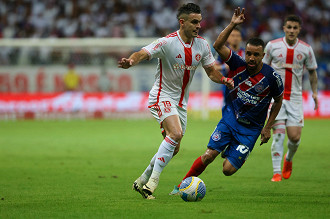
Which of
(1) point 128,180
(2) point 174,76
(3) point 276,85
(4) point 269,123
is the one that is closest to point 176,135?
(2) point 174,76

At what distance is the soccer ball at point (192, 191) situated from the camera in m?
7.54

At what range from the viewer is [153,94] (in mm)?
8328

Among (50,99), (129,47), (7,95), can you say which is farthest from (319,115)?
(7,95)

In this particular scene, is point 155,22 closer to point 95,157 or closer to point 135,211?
point 95,157

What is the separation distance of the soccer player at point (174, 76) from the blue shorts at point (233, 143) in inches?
19.6

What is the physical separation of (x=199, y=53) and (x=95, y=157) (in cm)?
599

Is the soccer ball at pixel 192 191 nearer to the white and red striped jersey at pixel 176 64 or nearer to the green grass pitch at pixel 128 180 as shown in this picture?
the green grass pitch at pixel 128 180

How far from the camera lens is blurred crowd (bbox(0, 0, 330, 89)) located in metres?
28.9

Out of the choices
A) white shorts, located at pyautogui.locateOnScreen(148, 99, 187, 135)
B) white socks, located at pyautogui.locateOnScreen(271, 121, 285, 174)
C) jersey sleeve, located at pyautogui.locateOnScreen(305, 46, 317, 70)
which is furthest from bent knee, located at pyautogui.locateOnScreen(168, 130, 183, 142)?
jersey sleeve, located at pyautogui.locateOnScreen(305, 46, 317, 70)

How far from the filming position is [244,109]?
8445 mm

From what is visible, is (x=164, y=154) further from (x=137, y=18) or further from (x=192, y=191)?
(x=137, y=18)

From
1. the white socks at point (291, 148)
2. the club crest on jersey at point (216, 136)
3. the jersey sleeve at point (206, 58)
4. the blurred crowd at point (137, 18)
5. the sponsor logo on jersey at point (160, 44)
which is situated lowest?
the blurred crowd at point (137, 18)

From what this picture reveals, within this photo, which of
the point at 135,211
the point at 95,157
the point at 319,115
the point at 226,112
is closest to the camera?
the point at 135,211

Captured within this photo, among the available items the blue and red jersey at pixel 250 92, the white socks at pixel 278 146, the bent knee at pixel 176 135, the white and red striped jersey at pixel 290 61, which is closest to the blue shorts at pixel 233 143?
the blue and red jersey at pixel 250 92
